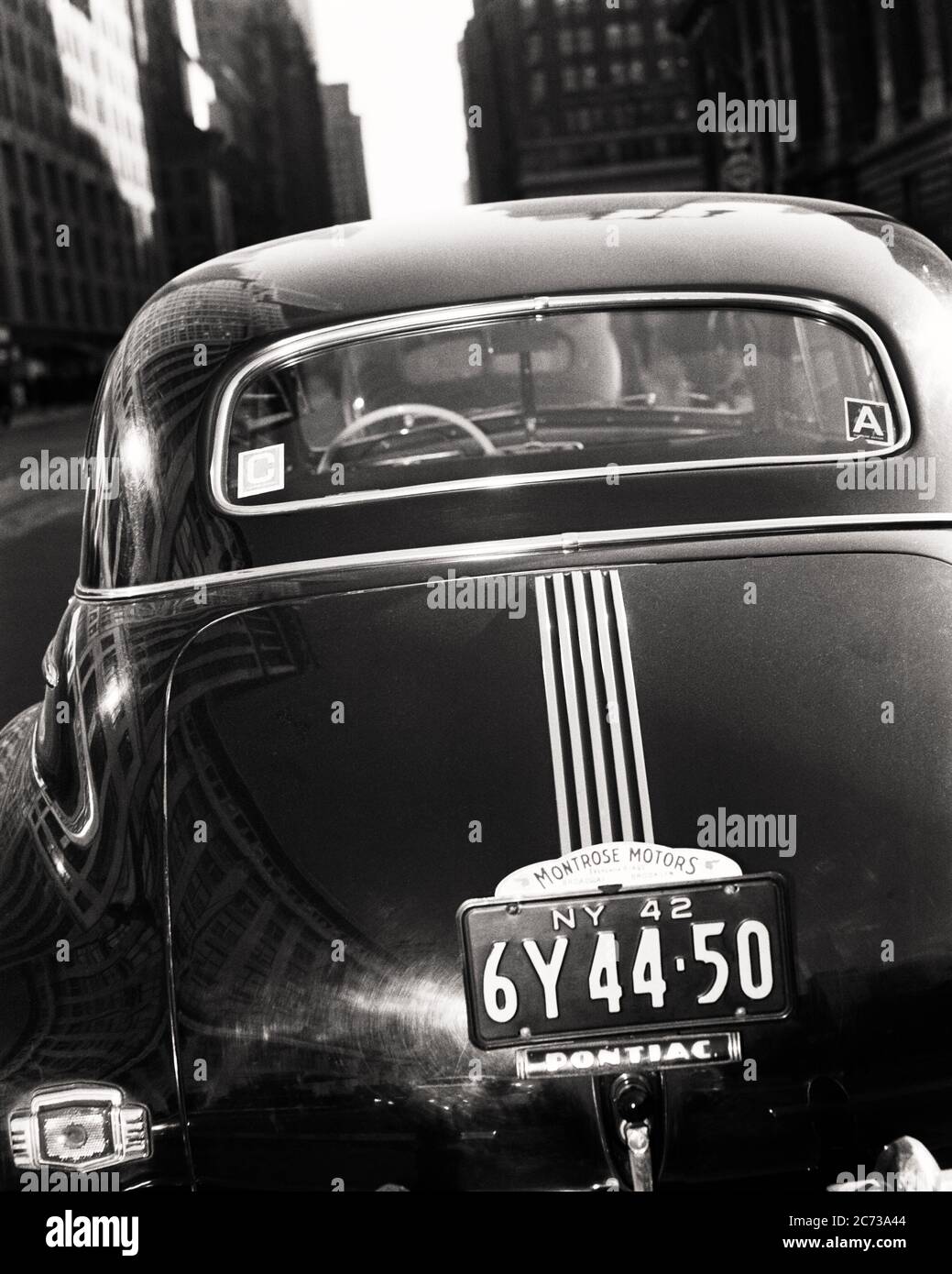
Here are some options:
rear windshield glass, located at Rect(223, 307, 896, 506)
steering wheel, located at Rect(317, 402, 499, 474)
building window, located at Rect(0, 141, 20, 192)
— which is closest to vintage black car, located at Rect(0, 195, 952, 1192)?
rear windshield glass, located at Rect(223, 307, 896, 506)

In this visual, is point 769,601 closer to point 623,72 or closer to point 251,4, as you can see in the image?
point 623,72

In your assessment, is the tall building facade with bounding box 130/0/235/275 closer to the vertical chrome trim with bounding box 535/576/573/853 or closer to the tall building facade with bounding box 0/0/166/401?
the tall building facade with bounding box 0/0/166/401

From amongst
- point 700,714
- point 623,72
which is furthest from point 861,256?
point 623,72

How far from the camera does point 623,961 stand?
1.87 m

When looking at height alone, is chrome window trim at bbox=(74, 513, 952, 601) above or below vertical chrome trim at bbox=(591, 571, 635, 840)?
above

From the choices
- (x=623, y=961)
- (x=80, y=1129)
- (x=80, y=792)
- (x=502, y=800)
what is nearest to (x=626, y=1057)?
(x=623, y=961)

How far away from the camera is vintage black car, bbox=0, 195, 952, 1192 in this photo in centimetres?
185

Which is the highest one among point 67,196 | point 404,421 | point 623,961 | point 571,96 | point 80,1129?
point 571,96

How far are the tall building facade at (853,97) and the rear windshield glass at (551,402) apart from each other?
84.3 ft

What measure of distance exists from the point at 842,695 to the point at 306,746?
77cm

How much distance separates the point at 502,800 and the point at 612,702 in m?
0.21

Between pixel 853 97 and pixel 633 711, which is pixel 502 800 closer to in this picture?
pixel 633 711

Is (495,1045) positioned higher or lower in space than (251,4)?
lower

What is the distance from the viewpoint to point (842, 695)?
6.71 feet
